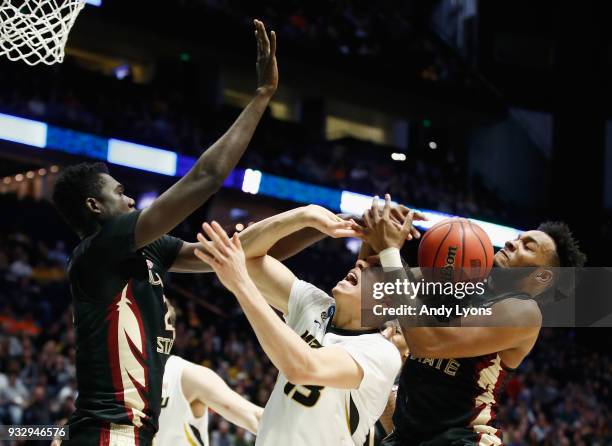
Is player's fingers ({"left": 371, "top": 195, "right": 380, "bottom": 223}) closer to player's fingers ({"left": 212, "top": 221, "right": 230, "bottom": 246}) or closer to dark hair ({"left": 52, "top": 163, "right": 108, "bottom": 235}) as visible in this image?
player's fingers ({"left": 212, "top": 221, "right": 230, "bottom": 246})

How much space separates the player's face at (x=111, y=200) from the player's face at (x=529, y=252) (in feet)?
5.82

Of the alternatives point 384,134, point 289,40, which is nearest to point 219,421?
point 289,40

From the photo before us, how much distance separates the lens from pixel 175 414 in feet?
17.0

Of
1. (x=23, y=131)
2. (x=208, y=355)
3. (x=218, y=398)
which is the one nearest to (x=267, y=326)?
(x=218, y=398)

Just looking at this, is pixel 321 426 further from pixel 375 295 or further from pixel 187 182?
pixel 187 182

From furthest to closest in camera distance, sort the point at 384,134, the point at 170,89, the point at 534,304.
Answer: the point at 384,134 → the point at 170,89 → the point at 534,304

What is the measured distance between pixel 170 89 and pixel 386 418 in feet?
50.3

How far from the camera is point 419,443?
389cm

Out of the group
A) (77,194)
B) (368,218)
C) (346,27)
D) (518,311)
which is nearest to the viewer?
(368,218)

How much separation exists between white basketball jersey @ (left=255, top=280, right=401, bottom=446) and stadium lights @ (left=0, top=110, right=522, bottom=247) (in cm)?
870

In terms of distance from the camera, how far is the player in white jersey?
16.6 feet

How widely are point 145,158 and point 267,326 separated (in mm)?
12872

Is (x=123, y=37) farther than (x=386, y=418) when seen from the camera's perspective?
Yes

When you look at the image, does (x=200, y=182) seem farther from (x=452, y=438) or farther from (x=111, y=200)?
(x=452, y=438)
